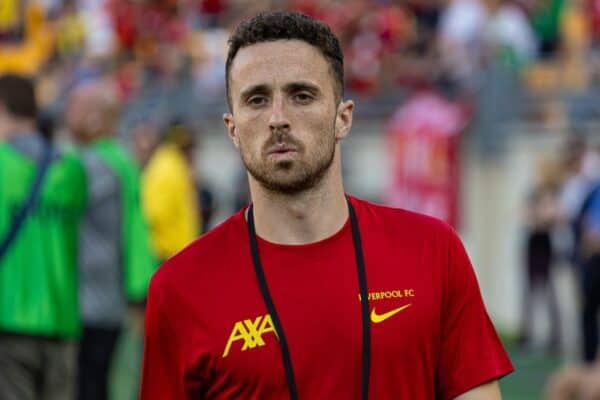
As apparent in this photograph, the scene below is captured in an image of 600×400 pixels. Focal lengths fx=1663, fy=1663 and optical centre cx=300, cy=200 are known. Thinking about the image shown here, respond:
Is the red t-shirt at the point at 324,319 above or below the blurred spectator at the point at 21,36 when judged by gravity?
below

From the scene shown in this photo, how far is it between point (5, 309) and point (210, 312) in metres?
3.79

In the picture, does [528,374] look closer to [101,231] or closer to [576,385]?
[576,385]

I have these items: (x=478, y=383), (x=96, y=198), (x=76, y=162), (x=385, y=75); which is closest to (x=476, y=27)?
(x=385, y=75)

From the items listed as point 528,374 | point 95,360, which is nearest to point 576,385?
point 95,360

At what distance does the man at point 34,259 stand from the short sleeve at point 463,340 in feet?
12.9

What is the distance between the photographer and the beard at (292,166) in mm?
3961

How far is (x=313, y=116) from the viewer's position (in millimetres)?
3992

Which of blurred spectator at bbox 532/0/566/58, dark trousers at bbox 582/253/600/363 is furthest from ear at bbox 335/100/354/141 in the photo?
blurred spectator at bbox 532/0/566/58

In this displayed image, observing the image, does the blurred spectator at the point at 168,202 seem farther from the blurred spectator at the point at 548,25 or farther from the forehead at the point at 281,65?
the forehead at the point at 281,65

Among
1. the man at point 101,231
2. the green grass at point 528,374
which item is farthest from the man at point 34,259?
the green grass at point 528,374

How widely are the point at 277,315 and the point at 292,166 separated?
36 centimetres

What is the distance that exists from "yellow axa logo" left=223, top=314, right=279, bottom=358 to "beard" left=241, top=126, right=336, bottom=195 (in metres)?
0.32

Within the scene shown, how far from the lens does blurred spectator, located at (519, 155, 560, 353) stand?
16.4m

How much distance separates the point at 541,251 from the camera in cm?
1675
